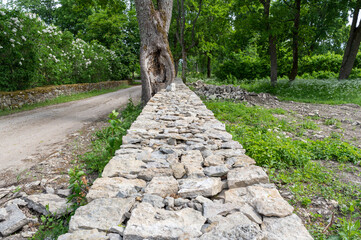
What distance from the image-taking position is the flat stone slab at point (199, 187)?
180cm

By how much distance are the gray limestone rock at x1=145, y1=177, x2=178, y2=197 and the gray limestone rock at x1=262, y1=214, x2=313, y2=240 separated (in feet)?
2.48

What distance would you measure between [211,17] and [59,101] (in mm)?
13634

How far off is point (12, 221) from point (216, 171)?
6.88 feet

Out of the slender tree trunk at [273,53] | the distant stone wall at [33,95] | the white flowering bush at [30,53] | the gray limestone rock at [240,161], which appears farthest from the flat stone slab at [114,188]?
the slender tree trunk at [273,53]

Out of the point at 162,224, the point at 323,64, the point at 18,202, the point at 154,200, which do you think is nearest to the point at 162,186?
the point at 154,200

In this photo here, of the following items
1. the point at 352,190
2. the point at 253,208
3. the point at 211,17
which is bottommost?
the point at 352,190

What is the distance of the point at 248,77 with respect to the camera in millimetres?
20719

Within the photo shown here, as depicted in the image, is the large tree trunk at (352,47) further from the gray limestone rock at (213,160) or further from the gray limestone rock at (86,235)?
the gray limestone rock at (86,235)

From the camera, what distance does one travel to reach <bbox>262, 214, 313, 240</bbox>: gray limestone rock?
4.28ft

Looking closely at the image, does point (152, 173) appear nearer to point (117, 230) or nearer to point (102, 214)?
point (102, 214)

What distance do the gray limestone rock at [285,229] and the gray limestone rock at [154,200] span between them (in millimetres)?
731

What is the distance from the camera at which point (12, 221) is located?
222 centimetres

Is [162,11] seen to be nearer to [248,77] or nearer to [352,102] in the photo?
[352,102]

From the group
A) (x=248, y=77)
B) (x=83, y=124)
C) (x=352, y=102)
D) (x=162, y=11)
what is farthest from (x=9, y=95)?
(x=248, y=77)
